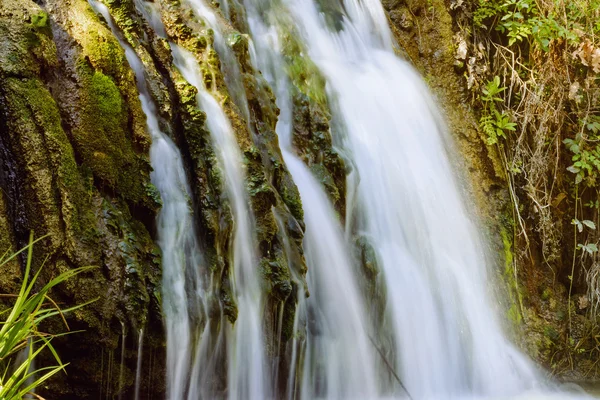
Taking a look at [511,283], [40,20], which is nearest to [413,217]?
[511,283]

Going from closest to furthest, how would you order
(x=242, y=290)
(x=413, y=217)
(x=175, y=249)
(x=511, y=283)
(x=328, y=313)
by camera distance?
(x=175, y=249) < (x=242, y=290) < (x=328, y=313) < (x=413, y=217) < (x=511, y=283)

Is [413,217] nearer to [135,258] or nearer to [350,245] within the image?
[350,245]

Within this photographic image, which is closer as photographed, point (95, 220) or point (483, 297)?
point (95, 220)

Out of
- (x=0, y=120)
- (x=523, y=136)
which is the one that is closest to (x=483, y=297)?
(x=523, y=136)

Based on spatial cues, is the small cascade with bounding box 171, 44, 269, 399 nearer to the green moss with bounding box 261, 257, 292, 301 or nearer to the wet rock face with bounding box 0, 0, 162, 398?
the green moss with bounding box 261, 257, 292, 301

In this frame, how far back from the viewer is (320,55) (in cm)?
569

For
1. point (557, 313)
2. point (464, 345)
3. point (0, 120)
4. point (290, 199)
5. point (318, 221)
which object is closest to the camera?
point (0, 120)

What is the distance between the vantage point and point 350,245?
4398mm

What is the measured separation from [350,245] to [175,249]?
1.62 metres

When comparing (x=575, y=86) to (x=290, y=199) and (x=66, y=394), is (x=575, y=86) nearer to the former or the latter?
(x=290, y=199)

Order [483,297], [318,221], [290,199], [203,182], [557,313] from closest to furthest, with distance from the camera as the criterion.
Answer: [203,182]
[290,199]
[318,221]
[483,297]
[557,313]

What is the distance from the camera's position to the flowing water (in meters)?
3.24

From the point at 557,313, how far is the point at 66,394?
4.54 m

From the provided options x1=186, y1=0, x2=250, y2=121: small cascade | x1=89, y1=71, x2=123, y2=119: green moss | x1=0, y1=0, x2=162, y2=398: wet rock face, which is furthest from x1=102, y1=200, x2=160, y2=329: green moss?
x1=186, y1=0, x2=250, y2=121: small cascade
